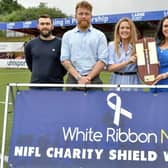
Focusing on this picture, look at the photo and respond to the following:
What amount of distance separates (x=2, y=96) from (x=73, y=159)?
862 cm

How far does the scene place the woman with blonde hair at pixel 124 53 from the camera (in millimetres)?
5492

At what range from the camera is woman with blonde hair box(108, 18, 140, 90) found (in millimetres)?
5492

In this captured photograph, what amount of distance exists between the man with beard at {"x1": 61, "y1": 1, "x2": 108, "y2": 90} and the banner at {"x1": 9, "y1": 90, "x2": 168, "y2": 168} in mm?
557

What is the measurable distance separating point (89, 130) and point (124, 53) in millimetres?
1191

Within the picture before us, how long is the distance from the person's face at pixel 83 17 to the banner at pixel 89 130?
3.24 feet

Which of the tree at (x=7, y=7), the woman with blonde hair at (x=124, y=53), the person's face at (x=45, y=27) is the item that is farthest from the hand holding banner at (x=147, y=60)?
the tree at (x=7, y=7)

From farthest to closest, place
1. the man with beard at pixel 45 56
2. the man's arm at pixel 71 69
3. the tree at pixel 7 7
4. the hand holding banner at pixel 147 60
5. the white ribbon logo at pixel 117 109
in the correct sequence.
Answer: the tree at pixel 7 7 < the man with beard at pixel 45 56 < the man's arm at pixel 71 69 < the hand holding banner at pixel 147 60 < the white ribbon logo at pixel 117 109

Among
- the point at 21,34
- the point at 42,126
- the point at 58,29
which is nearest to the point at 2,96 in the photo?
the point at 42,126

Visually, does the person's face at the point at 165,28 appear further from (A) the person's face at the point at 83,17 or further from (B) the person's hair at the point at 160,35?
(A) the person's face at the point at 83,17

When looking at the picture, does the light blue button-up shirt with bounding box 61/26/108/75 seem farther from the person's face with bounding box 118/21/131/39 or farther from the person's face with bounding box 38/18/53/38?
the person's face with bounding box 38/18/53/38

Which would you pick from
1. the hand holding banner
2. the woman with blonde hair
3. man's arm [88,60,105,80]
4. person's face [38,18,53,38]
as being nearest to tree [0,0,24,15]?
person's face [38,18,53,38]

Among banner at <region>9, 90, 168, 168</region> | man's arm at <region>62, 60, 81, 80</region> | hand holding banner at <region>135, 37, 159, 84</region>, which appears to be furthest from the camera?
man's arm at <region>62, 60, 81, 80</region>

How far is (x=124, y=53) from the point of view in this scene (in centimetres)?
555

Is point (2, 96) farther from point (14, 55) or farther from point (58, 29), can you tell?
point (58, 29)
